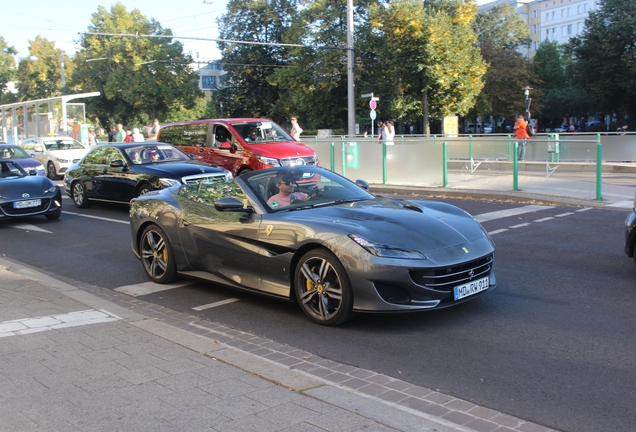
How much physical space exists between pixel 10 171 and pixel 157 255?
25.4 feet

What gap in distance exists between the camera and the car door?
6.46m

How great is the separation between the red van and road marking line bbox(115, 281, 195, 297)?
332 inches

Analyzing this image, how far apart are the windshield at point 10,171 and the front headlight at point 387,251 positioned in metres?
10.7

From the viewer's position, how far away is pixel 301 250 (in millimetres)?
5977

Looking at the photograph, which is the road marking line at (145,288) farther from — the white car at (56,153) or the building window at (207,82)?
the building window at (207,82)

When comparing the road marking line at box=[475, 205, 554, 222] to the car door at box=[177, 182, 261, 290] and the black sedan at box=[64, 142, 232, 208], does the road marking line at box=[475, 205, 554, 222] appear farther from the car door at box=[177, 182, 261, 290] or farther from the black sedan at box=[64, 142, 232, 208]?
the car door at box=[177, 182, 261, 290]

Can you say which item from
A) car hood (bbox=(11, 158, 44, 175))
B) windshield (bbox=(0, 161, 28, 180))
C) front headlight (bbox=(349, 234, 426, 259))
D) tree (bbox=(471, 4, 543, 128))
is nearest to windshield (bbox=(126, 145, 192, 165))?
windshield (bbox=(0, 161, 28, 180))

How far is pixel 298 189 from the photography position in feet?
22.1

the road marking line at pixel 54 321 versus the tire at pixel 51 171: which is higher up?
the tire at pixel 51 171

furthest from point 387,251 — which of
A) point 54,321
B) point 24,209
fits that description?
point 24,209

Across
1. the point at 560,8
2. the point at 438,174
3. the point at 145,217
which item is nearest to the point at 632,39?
the point at 438,174

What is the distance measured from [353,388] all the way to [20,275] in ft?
18.0

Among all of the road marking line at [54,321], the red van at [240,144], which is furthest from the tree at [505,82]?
the road marking line at [54,321]

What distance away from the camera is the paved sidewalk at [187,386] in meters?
3.70
